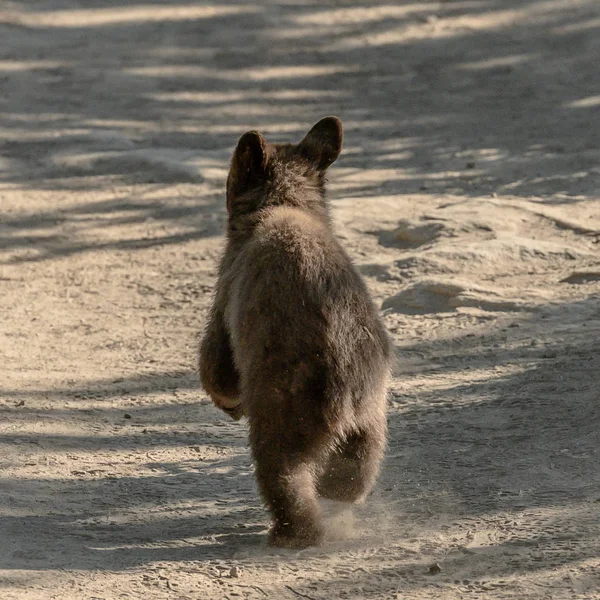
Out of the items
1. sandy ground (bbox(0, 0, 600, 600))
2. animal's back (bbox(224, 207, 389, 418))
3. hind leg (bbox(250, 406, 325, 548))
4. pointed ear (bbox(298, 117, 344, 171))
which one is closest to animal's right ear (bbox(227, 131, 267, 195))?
pointed ear (bbox(298, 117, 344, 171))

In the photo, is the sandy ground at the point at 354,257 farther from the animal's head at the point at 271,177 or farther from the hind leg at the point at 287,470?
the animal's head at the point at 271,177

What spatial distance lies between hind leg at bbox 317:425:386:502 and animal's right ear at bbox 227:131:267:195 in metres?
1.31

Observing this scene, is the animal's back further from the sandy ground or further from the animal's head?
the sandy ground

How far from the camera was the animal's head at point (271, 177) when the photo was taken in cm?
538

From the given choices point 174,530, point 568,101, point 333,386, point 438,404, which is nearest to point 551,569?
point 333,386

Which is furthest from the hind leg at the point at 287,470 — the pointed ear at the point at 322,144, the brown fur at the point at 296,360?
the pointed ear at the point at 322,144

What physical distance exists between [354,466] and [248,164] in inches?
58.0

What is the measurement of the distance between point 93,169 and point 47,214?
1082 millimetres

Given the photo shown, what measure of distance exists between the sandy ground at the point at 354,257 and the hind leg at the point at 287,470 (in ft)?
0.55

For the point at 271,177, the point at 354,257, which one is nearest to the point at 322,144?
the point at 271,177

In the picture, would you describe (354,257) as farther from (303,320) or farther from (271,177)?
(303,320)

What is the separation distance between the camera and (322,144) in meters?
5.71

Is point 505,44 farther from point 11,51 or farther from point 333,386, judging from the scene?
point 333,386

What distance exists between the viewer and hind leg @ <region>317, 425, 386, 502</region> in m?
4.99
